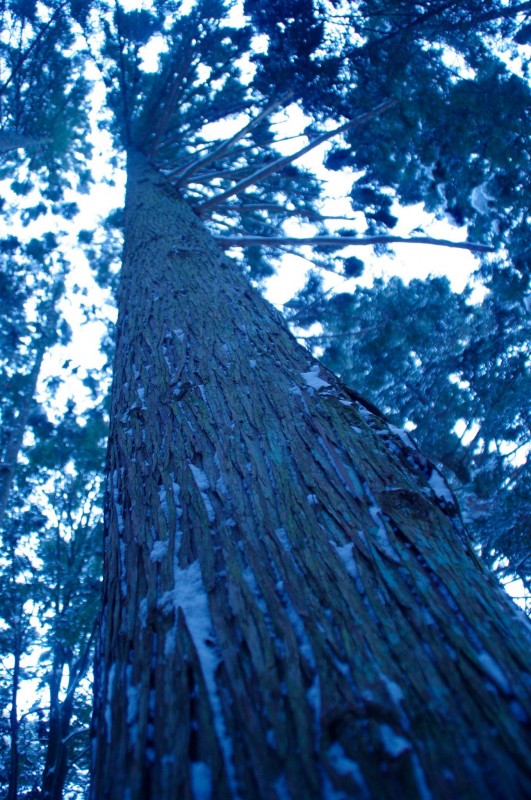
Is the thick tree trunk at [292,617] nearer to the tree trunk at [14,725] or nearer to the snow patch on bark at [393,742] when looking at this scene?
the snow patch on bark at [393,742]

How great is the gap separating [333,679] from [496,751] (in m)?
0.25

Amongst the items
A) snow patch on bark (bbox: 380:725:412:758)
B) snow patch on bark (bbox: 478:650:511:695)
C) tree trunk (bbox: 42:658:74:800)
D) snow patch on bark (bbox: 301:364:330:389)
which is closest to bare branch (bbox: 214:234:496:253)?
snow patch on bark (bbox: 301:364:330:389)

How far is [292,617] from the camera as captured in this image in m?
0.96

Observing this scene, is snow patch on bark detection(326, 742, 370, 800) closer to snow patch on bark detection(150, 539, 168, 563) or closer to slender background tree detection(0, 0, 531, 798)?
slender background tree detection(0, 0, 531, 798)

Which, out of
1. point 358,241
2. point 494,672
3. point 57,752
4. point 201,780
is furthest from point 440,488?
point 57,752

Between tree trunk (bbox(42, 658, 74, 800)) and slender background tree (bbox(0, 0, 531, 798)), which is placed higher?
tree trunk (bbox(42, 658, 74, 800))

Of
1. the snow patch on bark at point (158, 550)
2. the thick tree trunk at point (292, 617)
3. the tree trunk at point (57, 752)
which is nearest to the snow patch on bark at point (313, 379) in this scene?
the thick tree trunk at point (292, 617)

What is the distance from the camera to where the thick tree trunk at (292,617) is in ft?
2.46

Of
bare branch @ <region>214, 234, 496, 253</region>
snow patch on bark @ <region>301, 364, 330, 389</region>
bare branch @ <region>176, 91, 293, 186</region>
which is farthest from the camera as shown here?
bare branch @ <region>176, 91, 293, 186</region>

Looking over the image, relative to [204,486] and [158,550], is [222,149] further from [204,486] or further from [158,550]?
[158,550]

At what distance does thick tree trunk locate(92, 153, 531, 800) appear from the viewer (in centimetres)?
75

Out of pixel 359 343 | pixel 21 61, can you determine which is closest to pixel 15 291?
pixel 21 61

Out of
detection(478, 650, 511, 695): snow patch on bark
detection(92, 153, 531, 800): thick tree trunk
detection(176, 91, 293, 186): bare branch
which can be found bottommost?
detection(478, 650, 511, 695): snow patch on bark

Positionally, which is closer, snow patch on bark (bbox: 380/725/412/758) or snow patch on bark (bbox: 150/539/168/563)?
snow patch on bark (bbox: 380/725/412/758)
